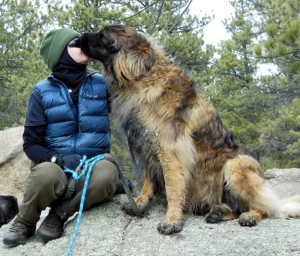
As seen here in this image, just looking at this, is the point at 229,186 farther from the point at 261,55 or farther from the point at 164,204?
the point at 261,55

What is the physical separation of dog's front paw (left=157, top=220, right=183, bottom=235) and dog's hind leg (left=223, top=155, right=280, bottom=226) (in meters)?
Answer: 0.67

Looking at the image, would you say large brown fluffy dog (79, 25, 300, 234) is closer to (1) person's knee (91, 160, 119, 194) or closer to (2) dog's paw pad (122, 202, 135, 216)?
(2) dog's paw pad (122, 202, 135, 216)

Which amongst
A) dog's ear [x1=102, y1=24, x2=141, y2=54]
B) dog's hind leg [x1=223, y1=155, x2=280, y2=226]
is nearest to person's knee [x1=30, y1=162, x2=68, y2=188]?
dog's ear [x1=102, y1=24, x2=141, y2=54]

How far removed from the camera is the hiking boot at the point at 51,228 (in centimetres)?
260

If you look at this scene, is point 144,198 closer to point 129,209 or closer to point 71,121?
point 129,209

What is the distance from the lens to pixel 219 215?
2.87 m

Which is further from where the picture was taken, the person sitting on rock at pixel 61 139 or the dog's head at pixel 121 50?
the dog's head at pixel 121 50

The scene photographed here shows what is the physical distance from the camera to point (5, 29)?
10.8 metres

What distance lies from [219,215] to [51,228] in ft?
5.12

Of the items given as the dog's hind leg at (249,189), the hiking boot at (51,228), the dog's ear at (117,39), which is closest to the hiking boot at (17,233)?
the hiking boot at (51,228)

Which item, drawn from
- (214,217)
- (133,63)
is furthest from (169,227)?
(133,63)

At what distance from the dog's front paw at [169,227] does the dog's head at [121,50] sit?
138 cm

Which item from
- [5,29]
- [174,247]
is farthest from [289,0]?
[5,29]

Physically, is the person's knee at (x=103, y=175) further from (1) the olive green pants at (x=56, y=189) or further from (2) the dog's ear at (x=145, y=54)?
(2) the dog's ear at (x=145, y=54)
